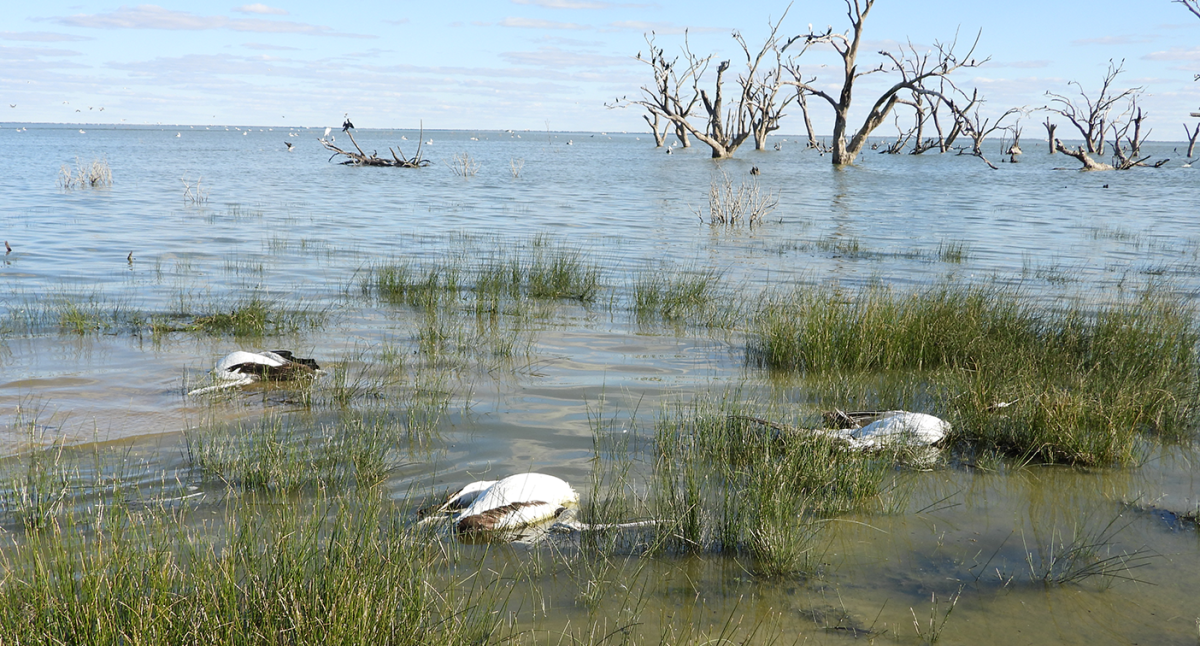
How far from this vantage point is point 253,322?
6.44 m

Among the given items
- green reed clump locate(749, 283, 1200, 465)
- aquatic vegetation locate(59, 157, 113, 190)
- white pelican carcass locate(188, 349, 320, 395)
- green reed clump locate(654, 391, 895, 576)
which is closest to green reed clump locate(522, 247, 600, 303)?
green reed clump locate(749, 283, 1200, 465)

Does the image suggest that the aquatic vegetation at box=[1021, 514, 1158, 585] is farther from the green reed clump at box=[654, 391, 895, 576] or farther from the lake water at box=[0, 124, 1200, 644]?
the green reed clump at box=[654, 391, 895, 576]

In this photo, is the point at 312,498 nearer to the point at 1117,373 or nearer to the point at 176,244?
the point at 1117,373

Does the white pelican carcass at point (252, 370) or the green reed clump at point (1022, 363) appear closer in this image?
the green reed clump at point (1022, 363)

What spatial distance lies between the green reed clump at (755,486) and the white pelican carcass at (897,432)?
0.09 metres

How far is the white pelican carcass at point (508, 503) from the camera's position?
3037 mm

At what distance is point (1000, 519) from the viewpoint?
10.7 ft

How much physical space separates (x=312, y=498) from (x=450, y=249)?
8.22m

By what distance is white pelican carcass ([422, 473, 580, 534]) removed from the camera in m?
3.04

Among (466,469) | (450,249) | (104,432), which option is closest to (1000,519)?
(466,469)

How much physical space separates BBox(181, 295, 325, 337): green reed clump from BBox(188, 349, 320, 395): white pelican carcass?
56.4 inches

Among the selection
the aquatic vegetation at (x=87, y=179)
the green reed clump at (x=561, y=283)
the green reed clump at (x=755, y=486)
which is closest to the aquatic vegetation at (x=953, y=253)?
the green reed clump at (x=561, y=283)

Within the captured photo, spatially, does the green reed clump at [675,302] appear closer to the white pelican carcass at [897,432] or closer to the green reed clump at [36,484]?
the white pelican carcass at [897,432]

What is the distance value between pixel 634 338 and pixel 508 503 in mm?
3550
